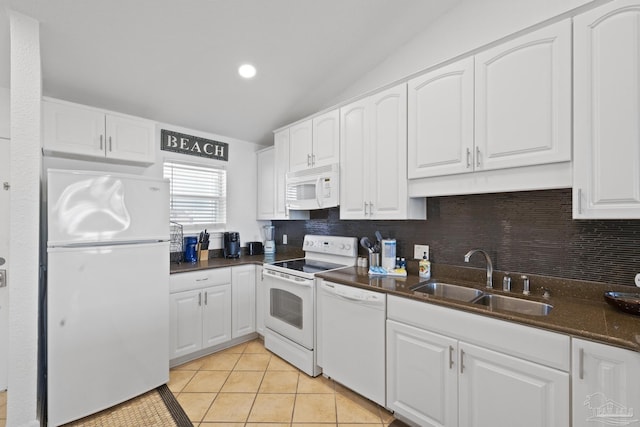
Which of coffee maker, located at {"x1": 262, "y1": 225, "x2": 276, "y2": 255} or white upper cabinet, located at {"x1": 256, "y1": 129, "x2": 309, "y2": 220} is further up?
white upper cabinet, located at {"x1": 256, "y1": 129, "x2": 309, "y2": 220}

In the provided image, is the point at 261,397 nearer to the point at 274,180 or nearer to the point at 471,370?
the point at 471,370

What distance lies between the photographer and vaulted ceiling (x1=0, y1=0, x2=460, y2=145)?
1.92 meters

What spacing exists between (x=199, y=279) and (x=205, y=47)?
196 centimetres

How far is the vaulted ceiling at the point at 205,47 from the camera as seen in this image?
1.92m

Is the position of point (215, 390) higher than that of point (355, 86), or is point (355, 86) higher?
point (355, 86)

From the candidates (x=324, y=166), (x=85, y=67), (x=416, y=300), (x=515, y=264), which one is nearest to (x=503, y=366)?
(x=416, y=300)

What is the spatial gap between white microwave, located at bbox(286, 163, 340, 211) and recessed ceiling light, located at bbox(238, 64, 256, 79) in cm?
100

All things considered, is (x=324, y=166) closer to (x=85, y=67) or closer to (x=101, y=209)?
(x=101, y=209)

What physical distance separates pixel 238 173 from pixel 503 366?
321 centimetres

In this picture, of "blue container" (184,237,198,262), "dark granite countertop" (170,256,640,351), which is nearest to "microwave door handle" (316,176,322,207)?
"dark granite countertop" (170,256,640,351)

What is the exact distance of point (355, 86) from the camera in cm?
282

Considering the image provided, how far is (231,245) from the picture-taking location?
130 inches

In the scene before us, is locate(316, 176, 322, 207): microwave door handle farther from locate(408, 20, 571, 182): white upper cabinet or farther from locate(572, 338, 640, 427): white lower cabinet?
locate(572, 338, 640, 427): white lower cabinet

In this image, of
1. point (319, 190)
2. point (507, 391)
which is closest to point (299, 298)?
point (319, 190)
